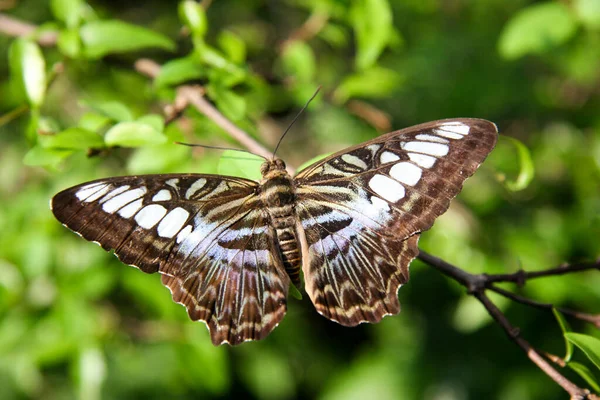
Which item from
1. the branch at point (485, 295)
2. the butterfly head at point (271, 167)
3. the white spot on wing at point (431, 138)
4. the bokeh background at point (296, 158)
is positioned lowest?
the bokeh background at point (296, 158)

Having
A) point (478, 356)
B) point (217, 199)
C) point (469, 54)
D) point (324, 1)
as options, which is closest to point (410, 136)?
point (217, 199)

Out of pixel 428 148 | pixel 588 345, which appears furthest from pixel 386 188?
pixel 588 345

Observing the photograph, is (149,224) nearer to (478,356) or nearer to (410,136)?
(410,136)

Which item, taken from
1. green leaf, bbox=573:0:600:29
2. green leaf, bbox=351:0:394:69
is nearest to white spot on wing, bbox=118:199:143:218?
green leaf, bbox=351:0:394:69

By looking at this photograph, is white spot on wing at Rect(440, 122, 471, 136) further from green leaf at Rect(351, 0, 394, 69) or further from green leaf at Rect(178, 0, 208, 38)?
green leaf at Rect(178, 0, 208, 38)

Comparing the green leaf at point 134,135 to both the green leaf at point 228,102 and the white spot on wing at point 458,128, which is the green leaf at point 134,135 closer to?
the green leaf at point 228,102

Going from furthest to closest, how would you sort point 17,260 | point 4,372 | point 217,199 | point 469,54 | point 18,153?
1. point 469,54
2. point 4,372
3. point 18,153
4. point 17,260
5. point 217,199

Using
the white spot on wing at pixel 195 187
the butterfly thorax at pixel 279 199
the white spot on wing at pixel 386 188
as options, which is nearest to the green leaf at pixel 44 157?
the white spot on wing at pixel 195 187
